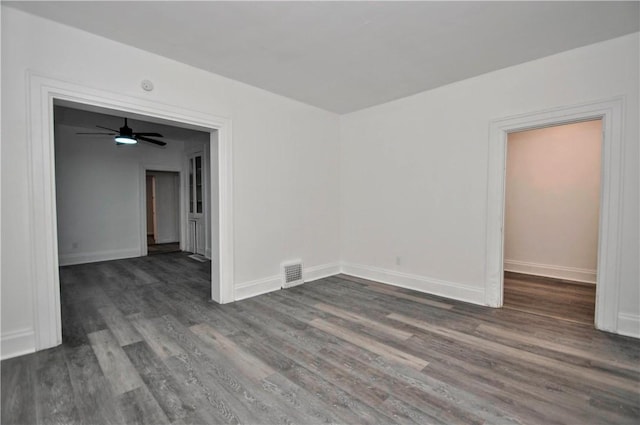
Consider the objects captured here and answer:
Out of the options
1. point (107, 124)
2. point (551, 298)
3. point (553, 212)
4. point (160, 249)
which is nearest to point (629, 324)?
point (551, 298)

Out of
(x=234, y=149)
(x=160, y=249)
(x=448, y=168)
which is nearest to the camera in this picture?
(x=234, y=149)

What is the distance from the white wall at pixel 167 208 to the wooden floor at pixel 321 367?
5.93 m

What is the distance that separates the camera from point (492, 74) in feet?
11.4

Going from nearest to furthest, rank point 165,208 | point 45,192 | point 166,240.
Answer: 1. point 45,192
2. point 166,240
3. point 165,208

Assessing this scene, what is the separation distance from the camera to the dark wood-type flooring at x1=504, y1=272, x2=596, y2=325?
334 cm

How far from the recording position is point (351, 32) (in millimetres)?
2645

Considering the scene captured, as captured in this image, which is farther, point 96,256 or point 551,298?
point 96,256

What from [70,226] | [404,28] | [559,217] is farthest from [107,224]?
[559,217]

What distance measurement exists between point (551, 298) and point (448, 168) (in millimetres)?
2180

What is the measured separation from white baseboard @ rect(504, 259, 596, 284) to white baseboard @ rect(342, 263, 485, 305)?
2229 millimetres

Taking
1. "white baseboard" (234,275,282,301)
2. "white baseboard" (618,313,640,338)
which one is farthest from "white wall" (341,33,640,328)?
"white baseboard" (234,275,282,301)

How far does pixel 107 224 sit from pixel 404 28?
6.95 m

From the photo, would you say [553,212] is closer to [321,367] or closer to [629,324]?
[629,324]

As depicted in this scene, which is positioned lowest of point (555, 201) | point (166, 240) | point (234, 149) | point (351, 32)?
point (166, 240)
